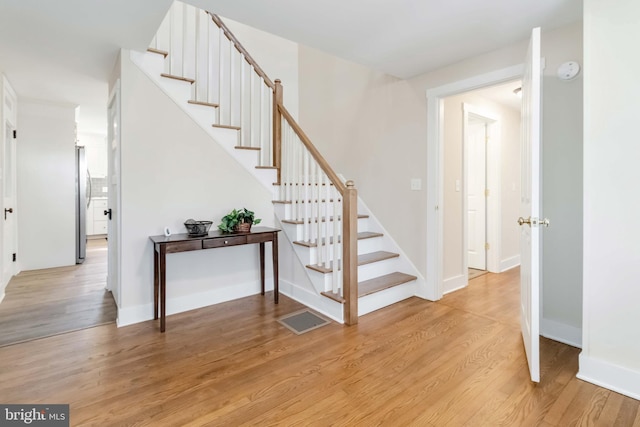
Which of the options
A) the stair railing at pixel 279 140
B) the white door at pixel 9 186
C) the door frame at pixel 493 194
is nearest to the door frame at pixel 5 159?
the white door at pixel 9 186

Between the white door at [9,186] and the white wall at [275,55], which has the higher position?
the white wall at [275,55]

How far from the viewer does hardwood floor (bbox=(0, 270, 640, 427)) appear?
1592 mm

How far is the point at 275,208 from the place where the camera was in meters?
3.59

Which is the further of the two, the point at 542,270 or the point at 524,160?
the point at 542,270

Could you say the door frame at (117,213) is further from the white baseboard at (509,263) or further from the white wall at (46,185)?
the white baseboard at (509,263)

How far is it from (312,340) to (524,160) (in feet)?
6.39

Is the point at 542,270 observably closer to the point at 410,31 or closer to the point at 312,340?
the point at 312,340

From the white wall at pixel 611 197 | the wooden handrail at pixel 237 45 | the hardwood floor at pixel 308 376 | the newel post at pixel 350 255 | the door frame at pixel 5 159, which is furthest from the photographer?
the wooden handrail at pixel 237 45

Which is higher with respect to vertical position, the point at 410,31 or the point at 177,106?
the point at 410,31

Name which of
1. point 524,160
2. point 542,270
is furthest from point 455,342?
point 524,160

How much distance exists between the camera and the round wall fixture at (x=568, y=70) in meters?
2.27

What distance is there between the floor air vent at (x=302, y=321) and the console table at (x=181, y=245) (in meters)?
0.39

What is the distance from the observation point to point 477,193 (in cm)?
450

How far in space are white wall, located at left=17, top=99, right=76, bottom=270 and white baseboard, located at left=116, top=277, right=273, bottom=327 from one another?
2.90 metres
